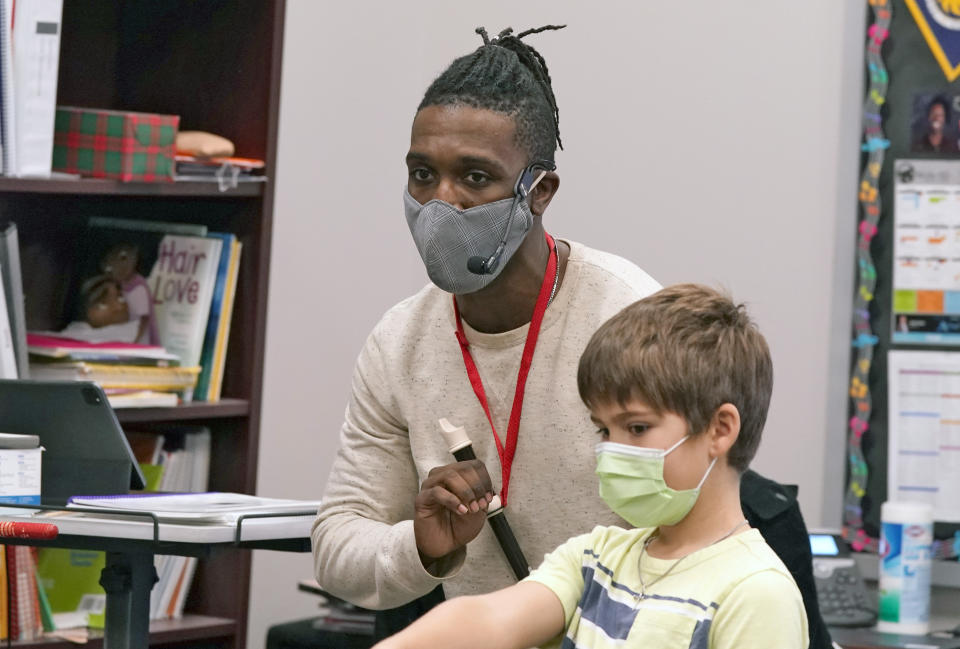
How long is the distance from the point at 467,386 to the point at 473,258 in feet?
0.62

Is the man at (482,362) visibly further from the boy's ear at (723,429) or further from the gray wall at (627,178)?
the gray wall at (627,178)

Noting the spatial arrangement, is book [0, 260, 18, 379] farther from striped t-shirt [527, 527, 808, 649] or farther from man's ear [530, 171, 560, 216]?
striped t-shirt [527, 527, 808, 649]

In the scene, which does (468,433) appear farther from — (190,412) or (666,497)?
(190,412)

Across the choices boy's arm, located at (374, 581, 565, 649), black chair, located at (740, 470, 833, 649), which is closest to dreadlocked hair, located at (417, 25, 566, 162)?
black chair, located at (740, 470, 833, 649)

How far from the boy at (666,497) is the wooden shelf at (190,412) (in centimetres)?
113

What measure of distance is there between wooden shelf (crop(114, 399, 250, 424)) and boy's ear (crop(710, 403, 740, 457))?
1.27m

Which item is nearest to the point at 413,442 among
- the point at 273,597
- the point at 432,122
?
the point at 432,122

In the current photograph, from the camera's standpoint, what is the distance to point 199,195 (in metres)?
2.45

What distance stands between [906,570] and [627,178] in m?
0.97

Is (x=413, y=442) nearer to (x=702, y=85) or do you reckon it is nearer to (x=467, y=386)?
(x=467, y=386)

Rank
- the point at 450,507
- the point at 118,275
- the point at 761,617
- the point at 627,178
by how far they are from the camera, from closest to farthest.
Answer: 1. the point at 761,617
2. the point at 450,507
3. the point at 118,275
4. the point at 627,178

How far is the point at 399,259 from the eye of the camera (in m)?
3.34

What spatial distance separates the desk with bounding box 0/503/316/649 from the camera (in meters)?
1.63

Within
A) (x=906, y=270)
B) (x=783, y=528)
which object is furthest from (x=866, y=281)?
(x=783, y=528)
